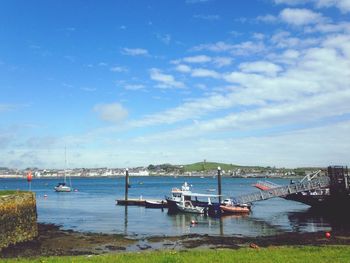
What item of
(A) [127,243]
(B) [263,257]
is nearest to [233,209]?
(A) [127,243]

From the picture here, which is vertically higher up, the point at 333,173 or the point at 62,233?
the point at 333,173

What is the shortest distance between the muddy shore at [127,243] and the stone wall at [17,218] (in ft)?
2.51

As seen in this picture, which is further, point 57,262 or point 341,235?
point 341,235

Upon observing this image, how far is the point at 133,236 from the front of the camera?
41219 millimetres

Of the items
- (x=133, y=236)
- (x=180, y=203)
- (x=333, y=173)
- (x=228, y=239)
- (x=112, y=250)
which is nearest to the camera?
(x=112, y=250)

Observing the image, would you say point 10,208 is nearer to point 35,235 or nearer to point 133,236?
point 35,235

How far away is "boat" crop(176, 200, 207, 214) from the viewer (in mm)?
63581

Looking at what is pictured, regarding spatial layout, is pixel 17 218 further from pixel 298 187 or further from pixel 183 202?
pixel 298 187

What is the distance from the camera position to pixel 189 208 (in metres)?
64.6

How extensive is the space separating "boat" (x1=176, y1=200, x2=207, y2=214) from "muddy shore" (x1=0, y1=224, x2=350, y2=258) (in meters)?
24.2

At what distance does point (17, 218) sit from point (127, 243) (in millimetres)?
9438

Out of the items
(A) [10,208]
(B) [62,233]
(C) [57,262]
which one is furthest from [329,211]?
(C) [57,262]

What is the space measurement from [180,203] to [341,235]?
3328 centimetres

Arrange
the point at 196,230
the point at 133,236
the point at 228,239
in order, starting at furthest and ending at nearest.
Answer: the point at 196,230 → the point at 133,236 → the point at 228,239
